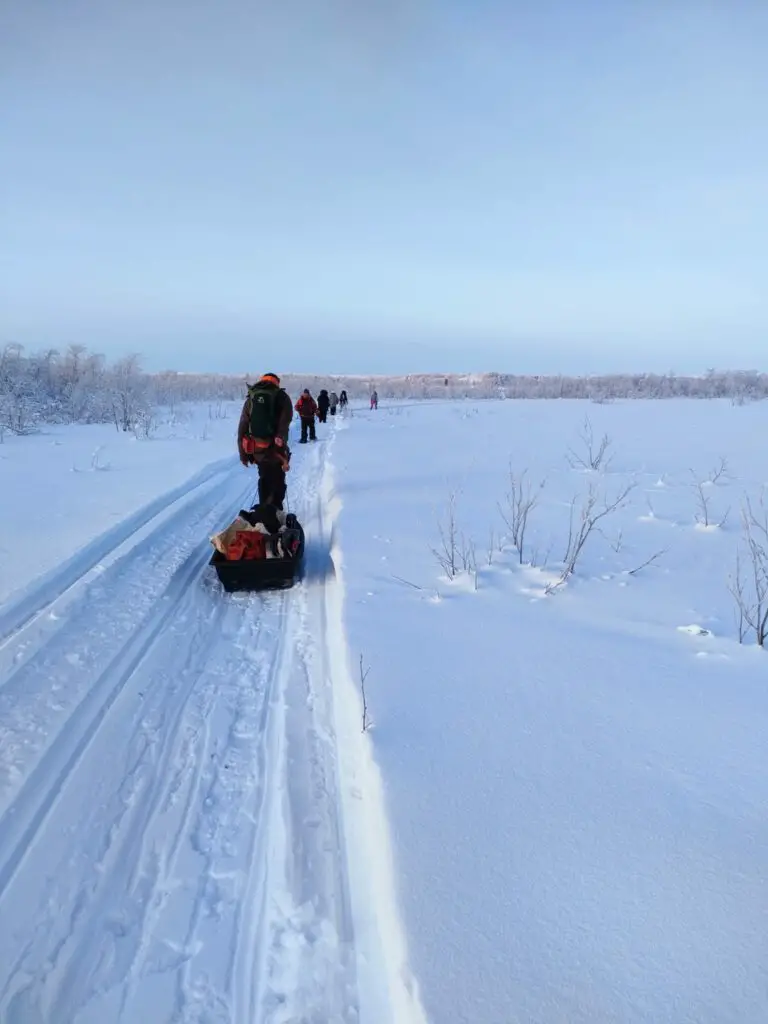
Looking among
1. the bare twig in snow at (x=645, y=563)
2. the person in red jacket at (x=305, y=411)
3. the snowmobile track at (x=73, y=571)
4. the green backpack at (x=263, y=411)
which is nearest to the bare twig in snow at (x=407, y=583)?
the bare twig in snow at (x=645, y=563)

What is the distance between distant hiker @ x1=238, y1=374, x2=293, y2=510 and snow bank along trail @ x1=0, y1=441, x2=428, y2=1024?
2152 mm

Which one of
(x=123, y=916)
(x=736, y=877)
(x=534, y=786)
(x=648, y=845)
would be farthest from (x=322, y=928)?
(x=736, y=877)

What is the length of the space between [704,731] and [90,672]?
3.60 metres

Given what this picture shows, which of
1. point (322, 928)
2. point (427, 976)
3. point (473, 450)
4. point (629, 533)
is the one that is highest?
point (473, 450)

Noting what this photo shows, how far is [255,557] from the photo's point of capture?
525 centimetres

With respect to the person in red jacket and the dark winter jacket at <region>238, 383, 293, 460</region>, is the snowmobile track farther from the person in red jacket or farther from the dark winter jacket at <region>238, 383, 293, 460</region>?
the person in red jacket

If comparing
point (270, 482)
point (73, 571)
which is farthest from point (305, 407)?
point (73, 571)

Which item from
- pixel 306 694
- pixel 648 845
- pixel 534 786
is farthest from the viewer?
pixel 306 694

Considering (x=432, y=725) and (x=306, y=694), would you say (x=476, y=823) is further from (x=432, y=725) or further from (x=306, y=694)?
(x=306, y=694)

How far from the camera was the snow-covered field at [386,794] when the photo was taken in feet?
5.78

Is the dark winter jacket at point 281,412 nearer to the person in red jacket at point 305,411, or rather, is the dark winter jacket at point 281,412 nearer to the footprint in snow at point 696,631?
the footprint in snow at point 696,631

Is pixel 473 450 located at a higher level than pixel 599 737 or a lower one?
higher

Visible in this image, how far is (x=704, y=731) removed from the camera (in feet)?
9.25

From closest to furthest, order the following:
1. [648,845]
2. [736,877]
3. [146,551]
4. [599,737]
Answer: [736,877] < [648,845] < [599,737] < [146,551]
